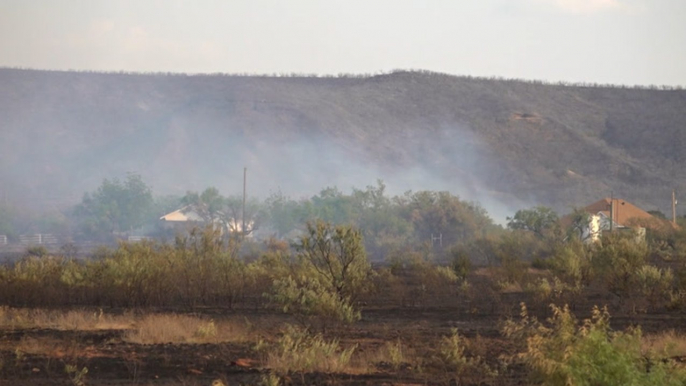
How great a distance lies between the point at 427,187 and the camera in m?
93.6

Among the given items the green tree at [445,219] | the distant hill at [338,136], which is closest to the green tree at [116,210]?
the distant hill at [338,136]

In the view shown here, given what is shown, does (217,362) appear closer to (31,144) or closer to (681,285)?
(681,285)

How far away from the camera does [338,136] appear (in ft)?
341

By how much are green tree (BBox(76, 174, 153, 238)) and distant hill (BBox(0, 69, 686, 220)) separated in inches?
507

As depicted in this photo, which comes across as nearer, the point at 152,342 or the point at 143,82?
the point at 152,342

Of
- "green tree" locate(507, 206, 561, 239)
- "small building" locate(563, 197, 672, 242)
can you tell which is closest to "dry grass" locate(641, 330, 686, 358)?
"small building" locate(563, 197, 672, 242)

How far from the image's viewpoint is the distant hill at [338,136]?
9412 centimetres

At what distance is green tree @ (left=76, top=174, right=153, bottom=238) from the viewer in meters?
72.4

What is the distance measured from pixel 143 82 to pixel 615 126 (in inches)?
2212

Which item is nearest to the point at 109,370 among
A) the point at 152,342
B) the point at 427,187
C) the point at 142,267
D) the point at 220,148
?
the point at 152,342

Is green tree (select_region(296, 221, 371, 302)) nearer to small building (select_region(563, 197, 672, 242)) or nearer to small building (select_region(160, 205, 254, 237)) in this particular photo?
small building (select_region(563, 197, 672, 242))

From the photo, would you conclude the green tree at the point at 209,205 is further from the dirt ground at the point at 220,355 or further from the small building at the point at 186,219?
the dirt ground at the point at 220,355

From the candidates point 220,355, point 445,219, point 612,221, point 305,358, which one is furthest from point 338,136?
point 305,358

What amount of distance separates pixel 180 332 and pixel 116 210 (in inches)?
2236
